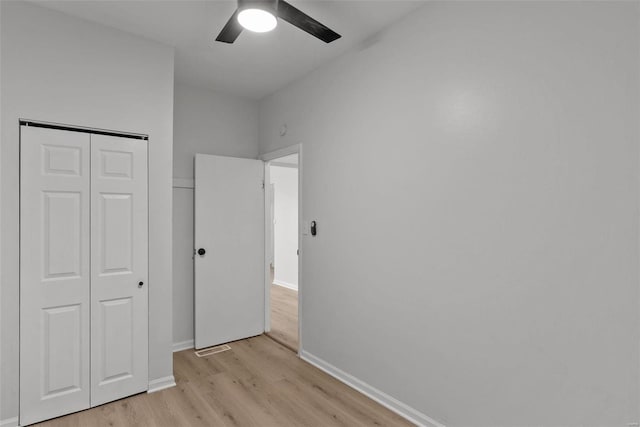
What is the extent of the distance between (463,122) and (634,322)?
1.25m

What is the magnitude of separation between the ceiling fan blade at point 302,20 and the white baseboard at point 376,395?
2.51 meters

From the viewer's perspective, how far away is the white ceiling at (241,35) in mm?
2217

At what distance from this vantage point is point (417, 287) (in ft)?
7.36

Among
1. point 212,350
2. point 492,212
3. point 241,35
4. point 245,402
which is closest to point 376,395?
point 245,402

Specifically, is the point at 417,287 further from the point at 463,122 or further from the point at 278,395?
the point at 278,395

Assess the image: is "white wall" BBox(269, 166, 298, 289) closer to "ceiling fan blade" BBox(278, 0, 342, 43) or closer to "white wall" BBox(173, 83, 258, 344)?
"white wall" BBox(173, 83, 258, 344)

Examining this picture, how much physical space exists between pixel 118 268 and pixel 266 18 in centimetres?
204

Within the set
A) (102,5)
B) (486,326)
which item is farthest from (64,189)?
(486,326)

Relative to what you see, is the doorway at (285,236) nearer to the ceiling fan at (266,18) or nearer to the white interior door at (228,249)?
A: the white interior door at (228,249)

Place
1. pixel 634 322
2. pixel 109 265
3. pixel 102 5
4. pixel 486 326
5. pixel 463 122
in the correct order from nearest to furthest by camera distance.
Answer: pixel 634 322 < pixel 486 326 < pixel 463 122 < pixel 102 5 < pixel 109 265

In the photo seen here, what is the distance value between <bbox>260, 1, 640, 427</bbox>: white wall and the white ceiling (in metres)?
0.19

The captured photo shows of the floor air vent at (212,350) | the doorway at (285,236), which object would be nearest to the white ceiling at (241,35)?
the doorway at (285,236)

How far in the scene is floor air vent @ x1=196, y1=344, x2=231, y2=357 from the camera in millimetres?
3330

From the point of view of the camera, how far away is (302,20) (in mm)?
1927
